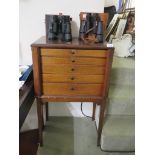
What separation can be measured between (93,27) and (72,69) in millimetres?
419

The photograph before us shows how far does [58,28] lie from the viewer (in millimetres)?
1484

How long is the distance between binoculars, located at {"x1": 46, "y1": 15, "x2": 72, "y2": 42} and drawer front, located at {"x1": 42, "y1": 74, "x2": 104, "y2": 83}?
0.32 meters

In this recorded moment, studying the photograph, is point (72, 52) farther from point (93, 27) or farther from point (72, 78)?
point (93, 27)

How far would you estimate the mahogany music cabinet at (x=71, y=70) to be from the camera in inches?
51.7

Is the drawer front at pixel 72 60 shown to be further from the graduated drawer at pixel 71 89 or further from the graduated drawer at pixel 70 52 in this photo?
the graduated drawer at pixel 71 89

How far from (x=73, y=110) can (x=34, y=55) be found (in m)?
1.02

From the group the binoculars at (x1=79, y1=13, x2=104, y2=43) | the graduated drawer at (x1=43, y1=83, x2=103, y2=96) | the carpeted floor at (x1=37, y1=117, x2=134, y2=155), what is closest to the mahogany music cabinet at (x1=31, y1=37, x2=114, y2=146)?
the graduated drawer at (x1=43, y1=83, x2=103, y2=96)

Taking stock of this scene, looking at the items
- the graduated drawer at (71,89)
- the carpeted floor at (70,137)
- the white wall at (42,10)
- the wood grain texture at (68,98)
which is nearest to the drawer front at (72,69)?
the graduated drawer at (71,89)

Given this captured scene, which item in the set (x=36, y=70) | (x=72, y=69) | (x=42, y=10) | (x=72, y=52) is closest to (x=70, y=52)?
(x=72, y=52)

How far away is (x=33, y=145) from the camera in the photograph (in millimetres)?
1609
